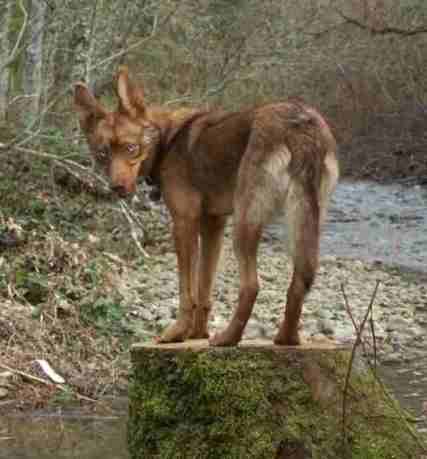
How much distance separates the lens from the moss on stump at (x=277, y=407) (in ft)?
20.8

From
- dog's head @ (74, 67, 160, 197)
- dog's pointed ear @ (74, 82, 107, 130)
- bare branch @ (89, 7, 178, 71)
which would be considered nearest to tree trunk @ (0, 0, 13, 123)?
bare branch @ (89, 7, 178, 71)

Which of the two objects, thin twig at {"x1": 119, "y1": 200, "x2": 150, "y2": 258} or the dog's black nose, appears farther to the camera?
thin twig at {"x1": 119, "y1": 200, "x2": 150, "y2": 258}

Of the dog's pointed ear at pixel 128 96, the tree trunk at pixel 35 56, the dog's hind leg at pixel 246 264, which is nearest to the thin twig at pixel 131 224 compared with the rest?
the tree trunk at pixel 35 56

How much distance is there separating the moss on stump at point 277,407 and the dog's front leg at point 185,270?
1.60 ft

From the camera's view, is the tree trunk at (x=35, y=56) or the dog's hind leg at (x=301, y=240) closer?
the dog's hind leg at (x=301, y=240)

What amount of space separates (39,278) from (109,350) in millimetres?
1303

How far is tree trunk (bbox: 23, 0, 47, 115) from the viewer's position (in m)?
15.3

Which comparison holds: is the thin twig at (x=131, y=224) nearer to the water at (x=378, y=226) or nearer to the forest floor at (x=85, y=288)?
the forest floor at (x=85, y=288)

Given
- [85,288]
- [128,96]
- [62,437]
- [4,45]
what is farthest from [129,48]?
[128,96]

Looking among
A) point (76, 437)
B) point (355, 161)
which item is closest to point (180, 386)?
point (76, 437)

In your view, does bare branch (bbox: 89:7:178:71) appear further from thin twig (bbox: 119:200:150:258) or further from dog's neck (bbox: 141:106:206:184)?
dog's neck (bbox: 141:106:206:184)

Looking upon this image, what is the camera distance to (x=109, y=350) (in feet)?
38.0

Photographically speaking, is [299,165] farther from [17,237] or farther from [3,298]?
[17,237]

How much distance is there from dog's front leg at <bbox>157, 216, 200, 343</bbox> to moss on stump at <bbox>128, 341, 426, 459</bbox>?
49cm
